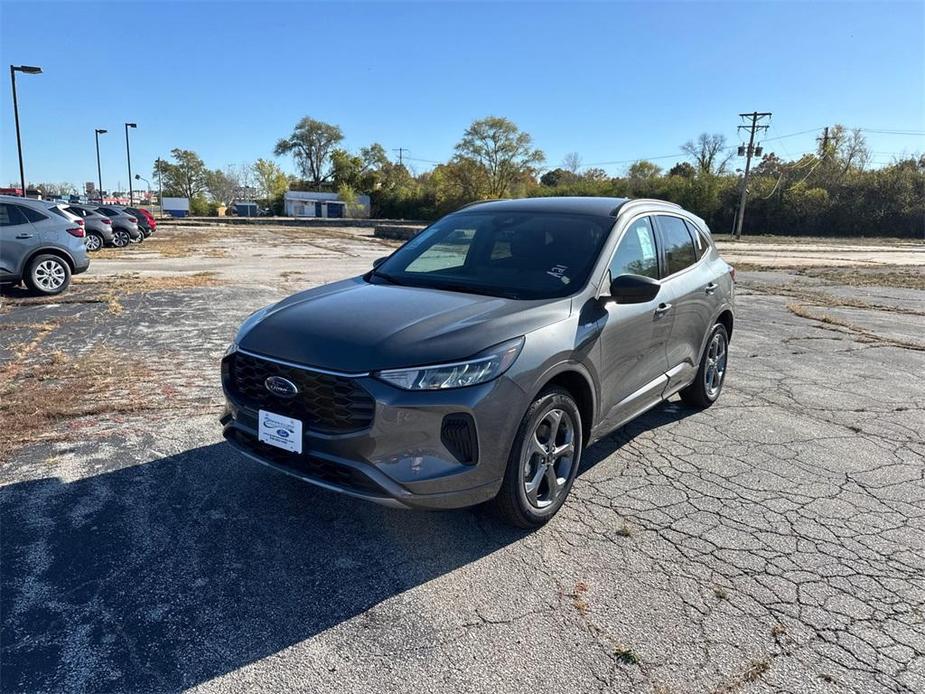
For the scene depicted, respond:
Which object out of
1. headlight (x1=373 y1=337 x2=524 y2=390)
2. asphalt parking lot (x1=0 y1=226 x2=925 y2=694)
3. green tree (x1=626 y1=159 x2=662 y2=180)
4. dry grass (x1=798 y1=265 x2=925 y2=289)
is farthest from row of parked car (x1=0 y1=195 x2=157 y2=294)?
green tree (x1=626 y1=159 x2=662 y2=180)

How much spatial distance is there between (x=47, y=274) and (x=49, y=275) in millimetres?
34

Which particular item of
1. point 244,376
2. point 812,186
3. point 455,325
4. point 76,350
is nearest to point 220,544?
point 244,376

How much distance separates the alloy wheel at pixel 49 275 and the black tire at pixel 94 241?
11.5m

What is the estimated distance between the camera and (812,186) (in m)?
58.7

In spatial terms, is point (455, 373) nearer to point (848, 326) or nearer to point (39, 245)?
point (848, 326)

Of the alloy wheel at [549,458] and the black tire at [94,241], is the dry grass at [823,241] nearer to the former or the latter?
the black tire at [94,241]

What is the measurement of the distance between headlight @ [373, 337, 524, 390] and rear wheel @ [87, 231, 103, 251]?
22.5 m

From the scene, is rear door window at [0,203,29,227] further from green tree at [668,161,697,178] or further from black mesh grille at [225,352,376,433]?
green tree at [668,161,697,178]

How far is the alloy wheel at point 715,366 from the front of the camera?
549 cm

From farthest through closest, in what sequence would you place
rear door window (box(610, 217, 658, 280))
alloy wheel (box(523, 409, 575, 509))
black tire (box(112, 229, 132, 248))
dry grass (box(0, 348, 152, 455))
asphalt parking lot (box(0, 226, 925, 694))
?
1. black tire (box(112, 229, 132, 248))
2. dry grass (box(0, 348, 152, 455))
3. rear door window (box(610, 217, 658, 280))
4. alloy wheel (box(523, 409, 575, 509))
5. asphalt parking lot (box(0, 226, 925, 694))

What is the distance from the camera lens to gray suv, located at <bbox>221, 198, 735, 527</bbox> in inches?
115

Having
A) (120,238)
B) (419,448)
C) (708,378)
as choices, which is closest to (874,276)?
(708,378)

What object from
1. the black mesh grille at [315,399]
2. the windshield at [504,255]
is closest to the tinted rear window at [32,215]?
the windshield at [504,255]

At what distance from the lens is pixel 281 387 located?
3.14m
